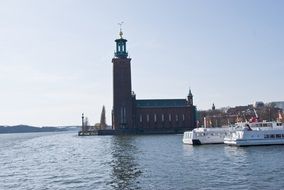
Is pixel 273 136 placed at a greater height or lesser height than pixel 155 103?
lesser

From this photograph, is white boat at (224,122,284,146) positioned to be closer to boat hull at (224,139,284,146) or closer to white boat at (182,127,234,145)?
boat hull at (224,139,284,146)

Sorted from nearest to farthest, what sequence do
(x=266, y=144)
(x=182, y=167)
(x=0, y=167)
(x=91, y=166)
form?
(x=182, y=167) < (x=91, y=166) < (x=0, y=167) < (x=266, y=144)

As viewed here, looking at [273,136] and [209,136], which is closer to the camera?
[273,136]

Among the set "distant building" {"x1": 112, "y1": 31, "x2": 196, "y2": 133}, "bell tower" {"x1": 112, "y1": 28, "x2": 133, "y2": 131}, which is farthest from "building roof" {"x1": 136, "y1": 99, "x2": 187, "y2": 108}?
"bell tower" {"x1": 112, "y1": 28, "x2": 133, "y2": 131}

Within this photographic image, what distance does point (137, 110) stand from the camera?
19075 cm

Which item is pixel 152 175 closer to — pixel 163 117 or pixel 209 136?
pixel 209 136

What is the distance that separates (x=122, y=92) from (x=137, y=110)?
12.8 m

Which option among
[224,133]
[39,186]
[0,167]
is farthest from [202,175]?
[224,133]

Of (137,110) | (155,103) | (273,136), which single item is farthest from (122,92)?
(273,136)

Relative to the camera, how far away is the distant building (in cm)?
18188

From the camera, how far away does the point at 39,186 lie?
38.8 meters

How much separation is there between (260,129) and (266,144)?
3.52 meters

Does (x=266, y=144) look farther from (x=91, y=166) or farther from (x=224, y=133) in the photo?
(x=91, y=166)

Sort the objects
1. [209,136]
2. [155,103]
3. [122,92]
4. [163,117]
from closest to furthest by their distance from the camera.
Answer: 1. [209,136]
2. [122,92]
3. [163,117]
4. [155,103]
